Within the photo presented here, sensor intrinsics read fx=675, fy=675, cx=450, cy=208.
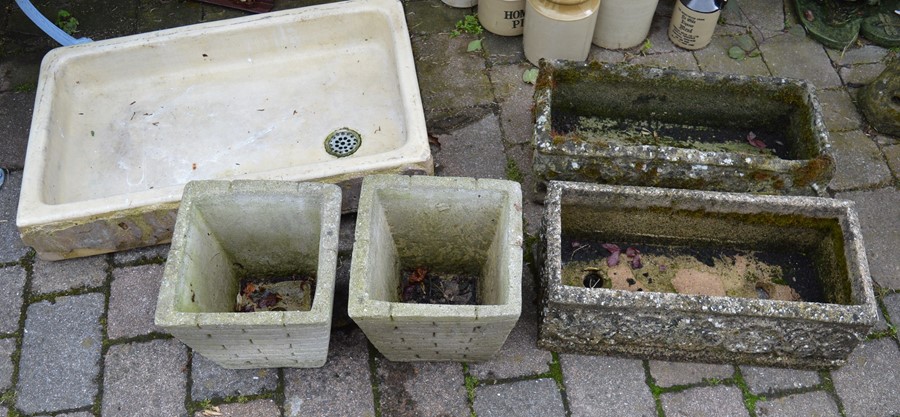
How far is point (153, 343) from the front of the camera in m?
3.20

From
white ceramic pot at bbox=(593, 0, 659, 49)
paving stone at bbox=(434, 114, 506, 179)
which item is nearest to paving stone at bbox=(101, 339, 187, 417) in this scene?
paving stone at bbox=(434, 114, 506, 179)

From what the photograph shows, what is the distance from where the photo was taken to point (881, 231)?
3.54 metres

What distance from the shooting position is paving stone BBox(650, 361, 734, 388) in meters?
3.10

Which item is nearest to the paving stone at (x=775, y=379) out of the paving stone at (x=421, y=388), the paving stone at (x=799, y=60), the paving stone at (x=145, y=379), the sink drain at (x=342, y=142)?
the paving stone at (x=421, y=388)

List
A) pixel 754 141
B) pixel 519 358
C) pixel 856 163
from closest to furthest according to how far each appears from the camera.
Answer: pixel 519 358
pixel 754 141
pixel 856 163

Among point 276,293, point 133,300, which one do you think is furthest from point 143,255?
point 276,293

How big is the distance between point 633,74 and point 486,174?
932 mm

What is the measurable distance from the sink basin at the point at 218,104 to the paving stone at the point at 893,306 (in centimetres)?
234

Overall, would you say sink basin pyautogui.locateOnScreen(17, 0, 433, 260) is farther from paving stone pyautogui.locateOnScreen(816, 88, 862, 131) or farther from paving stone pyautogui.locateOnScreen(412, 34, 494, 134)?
paving stone pyautogui.locateOnScreen(816, 88, 862, 131)

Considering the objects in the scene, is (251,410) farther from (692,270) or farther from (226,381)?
(692,270)

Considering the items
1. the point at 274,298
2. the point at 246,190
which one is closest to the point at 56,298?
the point at 274,298

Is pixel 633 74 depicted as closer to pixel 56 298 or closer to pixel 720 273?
pixel 720 273

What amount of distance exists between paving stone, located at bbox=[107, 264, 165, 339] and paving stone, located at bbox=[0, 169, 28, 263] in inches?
22.4

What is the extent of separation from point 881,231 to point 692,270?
1.11 metres
